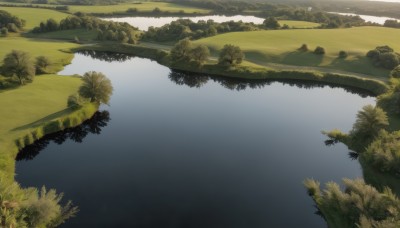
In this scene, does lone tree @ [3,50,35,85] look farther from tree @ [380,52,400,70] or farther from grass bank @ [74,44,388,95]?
tree @ [380,52,400,70]

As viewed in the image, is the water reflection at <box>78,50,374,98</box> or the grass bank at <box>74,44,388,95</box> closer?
the water reflection at <box>78,50,374,98</box>

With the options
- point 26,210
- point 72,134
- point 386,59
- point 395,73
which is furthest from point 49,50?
point 386,59

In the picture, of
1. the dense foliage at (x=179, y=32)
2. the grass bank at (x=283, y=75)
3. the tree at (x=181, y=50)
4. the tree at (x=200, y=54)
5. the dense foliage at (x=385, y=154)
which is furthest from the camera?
the dense foliage at (x=179, y=32)

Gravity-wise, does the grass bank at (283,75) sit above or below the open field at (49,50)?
above

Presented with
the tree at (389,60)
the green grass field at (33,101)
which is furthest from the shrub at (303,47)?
the green grass field at (33,101)

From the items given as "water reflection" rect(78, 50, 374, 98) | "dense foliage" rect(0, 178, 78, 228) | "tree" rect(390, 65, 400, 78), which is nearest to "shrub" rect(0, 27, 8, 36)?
"water reflection" rect(78, 50, 374, 98)

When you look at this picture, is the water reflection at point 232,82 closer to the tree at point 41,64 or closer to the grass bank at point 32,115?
the grass bank at point 32,115

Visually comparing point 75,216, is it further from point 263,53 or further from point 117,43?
point 117,43
